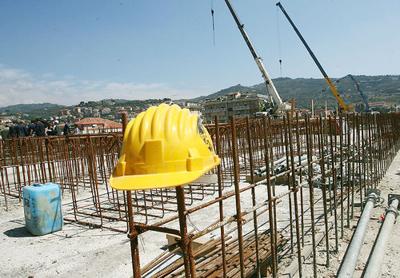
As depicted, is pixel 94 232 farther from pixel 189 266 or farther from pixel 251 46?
pixel 251 46

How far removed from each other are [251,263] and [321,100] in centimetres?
20891

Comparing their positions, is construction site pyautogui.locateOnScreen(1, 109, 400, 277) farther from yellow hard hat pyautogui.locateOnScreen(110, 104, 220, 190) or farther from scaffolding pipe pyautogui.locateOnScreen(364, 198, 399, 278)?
scaffolding pipe pyautogui.locateOnScreen(364, 198, 399, 278)

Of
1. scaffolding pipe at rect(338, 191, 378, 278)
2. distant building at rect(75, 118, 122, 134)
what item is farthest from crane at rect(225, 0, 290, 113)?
scaffolding pipe at rect(338, 191, 378, 278)

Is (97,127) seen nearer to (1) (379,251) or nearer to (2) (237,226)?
(1) (379,251)

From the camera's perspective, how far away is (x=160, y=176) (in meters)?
2.08

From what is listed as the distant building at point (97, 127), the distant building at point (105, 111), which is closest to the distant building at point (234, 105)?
the distant building at point (97, 127)

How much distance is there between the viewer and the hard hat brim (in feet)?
6.63

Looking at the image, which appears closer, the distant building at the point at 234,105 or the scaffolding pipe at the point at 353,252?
the scaffolding pipe at the point at 353,252

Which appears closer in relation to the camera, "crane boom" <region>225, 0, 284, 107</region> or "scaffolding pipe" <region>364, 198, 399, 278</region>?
"scaffolding pipe" <region>364, 198, 399, 278</region>

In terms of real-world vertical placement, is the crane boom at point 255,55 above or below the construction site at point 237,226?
above

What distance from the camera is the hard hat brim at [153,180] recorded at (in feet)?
6.63

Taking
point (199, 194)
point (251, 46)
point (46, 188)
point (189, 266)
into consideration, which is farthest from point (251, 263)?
point (251, 46)

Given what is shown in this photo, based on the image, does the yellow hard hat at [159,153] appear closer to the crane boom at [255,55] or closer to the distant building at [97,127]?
the distant building at [97,127]

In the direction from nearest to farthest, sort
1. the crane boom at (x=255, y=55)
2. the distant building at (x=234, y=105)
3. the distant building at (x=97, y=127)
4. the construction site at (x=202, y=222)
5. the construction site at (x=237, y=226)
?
the construction site at (x=202, y=222), the construction site at (x=237, y=226), the distant building at (x=97, y=127), the crane boom at (x=255, y=55), the distant building at (x=234, y=105)
